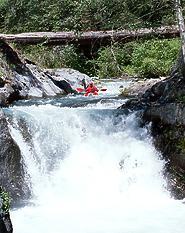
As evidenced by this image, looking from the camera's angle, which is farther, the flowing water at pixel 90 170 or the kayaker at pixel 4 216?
the flowing water at pixel 90 170

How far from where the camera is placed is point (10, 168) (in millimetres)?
8742

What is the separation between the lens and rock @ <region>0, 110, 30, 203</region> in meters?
8.64

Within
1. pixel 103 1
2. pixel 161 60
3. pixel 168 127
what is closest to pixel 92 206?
pixel 168 127

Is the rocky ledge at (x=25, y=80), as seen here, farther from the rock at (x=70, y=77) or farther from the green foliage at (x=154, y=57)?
the green foliage at (x=154, y=57)

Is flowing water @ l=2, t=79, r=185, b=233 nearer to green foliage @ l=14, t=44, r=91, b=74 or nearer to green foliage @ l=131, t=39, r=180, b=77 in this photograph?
green foliage @ l=14, t=44, r=91, b=74

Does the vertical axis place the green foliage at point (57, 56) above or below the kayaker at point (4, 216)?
above

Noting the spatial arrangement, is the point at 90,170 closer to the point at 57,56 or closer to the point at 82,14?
the point at 82,14

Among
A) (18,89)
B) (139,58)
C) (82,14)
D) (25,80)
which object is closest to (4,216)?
(82,14)

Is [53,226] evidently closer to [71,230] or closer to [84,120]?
[71,230]

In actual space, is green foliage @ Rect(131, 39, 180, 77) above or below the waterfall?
above

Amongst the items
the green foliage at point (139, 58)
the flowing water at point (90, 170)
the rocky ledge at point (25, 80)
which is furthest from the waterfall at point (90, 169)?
the green foliage at point (139, 58)

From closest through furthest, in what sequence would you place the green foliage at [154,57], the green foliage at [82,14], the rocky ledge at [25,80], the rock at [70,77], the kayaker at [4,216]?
the kayaker at [4,216] → the green foliage at [82,14] → the rocky ledge at [25,80] → the rock at [70,77] → the green foliage at [154,57]

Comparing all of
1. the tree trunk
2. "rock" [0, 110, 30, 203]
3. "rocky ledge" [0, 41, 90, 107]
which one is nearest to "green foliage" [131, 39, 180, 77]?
"rocky ledge" [0, 41, 90, 107]

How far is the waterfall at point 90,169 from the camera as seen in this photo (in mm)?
8078
